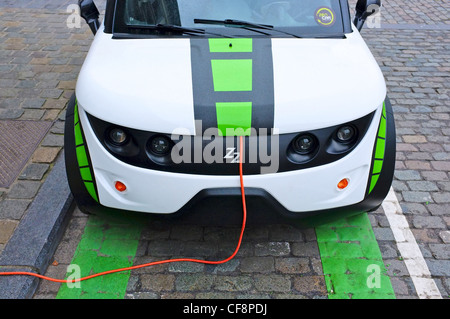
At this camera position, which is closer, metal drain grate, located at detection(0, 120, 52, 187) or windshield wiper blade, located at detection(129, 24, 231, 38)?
windshield wiper blade, located at detection(129, 24, 231, 38)

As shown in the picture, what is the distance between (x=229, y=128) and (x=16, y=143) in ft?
8.72

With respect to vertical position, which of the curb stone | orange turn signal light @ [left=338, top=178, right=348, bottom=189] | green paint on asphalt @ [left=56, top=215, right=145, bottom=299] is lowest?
green paint on asphalt @ [left=56, top=215, right=145, bottom=299]

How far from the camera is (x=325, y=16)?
2.99 metres

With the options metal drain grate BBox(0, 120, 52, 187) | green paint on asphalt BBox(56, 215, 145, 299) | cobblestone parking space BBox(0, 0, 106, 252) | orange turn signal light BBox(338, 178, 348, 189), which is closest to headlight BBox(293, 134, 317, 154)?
orange turn signal light BBox(338, 178, 348, 189)

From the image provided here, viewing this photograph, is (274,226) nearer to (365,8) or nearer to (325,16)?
(325,16)

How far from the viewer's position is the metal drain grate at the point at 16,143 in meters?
3.61

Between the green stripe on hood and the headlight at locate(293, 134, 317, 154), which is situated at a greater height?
the green stripe on hood

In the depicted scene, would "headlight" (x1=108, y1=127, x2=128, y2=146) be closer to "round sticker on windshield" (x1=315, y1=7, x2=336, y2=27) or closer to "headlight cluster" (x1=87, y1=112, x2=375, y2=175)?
"headlight cluster" (x1=87, y1=112, x2=375, y2=175)

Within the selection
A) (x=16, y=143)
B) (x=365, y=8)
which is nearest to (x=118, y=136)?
(x=16, y=143)

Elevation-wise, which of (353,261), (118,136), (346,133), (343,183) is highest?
(118,136)

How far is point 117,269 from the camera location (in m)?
2.83

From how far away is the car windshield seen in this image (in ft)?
9.36
